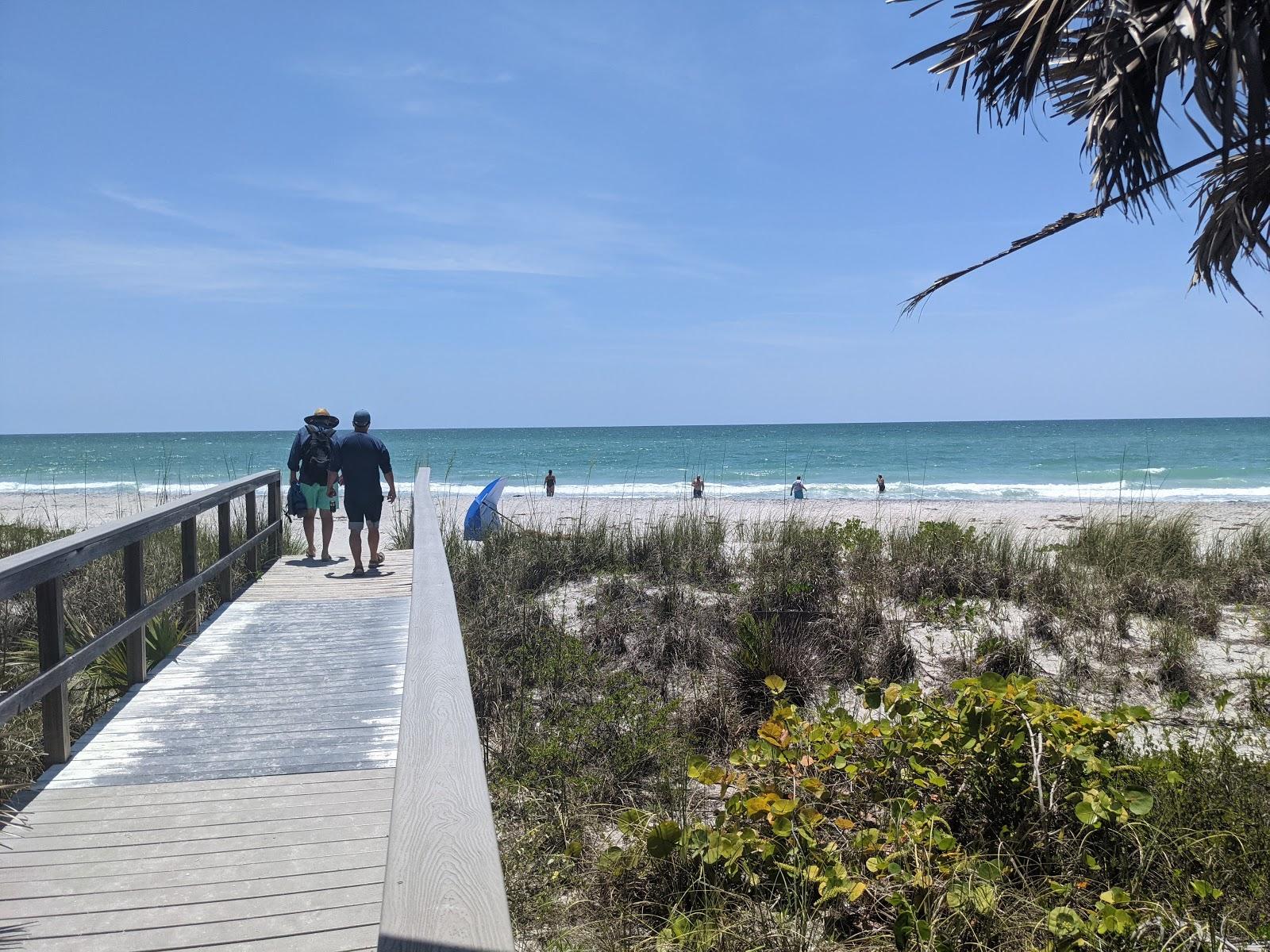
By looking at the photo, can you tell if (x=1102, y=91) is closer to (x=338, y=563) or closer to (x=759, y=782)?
(x=759, y=782)

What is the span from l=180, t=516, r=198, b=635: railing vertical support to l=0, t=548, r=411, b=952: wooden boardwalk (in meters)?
0.47

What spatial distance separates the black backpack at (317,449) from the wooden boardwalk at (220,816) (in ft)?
12.4

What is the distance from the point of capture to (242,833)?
122 inches

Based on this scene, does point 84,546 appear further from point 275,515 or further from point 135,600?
point 275,515

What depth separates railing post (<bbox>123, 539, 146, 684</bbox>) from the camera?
4.62 meters

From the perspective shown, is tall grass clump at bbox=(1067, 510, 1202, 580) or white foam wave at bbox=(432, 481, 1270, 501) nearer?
tall grass clump at bbox=(1067, 510, 1202, 580)

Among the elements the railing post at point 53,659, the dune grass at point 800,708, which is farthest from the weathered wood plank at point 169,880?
the railing post at point 53,659

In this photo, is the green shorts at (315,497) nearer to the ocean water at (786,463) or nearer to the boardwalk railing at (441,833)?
the boardwalk railing at (441,833)

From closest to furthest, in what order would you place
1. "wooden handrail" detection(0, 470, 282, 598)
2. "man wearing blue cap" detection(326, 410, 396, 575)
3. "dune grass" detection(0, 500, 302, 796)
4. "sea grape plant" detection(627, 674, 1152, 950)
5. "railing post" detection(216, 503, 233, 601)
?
"sea grape plant" detection(627, 674, 1152, 950) < "wooden handrail" detection(0, 470, 282, 598) < "dune grass" detection(0, 500, 302, 796) < "railing post" detection(216, 503, 233, 601) < "man wearing blue cap" detection(326, 410, 396, 575)

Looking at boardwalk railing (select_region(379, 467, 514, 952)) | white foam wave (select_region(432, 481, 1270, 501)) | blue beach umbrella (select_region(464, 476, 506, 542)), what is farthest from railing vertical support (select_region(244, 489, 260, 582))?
white foam wave (select_region(432, 481, 1270, 501))

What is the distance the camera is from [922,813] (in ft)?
11.1

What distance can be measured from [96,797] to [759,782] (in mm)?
2779

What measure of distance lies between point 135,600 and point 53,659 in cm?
106

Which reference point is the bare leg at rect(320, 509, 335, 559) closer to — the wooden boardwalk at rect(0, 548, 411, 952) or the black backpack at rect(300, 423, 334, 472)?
the black backpack at rect(300, 423, 334, 472)
